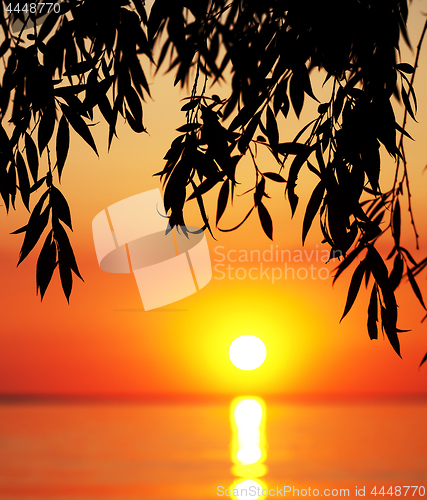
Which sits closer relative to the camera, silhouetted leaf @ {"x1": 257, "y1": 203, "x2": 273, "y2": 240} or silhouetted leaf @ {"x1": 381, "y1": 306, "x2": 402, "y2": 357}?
silhouetted leaf @ {"x1": 381, "y1": 306, "x2": 402, "y2": 357}

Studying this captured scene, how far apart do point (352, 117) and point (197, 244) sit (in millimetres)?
777

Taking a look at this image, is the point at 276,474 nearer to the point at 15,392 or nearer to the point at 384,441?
the point at 384,441

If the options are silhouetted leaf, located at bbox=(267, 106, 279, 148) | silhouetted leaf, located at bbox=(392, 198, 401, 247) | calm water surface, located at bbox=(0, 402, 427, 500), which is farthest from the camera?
calm water surface, located at bbox=(0, 402, 427, 500)

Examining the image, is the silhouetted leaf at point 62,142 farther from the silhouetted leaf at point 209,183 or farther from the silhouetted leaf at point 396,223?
the silhouetted leaf at point 396,223

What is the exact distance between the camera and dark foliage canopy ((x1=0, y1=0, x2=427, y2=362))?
106 cm

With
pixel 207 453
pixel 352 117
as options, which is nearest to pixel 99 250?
pixel 352 117

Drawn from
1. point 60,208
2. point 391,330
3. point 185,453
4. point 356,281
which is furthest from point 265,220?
point 185,453

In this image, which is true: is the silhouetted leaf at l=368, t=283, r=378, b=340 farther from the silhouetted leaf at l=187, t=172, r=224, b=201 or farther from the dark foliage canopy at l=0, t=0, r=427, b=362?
the silhouetted leaf at l=187, t=172, r=224, b=201

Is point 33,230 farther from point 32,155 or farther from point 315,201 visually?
point 315,201

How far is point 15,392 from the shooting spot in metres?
12.4

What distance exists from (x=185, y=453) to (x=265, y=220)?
4829 millimetres

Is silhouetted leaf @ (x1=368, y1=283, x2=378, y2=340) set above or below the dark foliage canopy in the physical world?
below

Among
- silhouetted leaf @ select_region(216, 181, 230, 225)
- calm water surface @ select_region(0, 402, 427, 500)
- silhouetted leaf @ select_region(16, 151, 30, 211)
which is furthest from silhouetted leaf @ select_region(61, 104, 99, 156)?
calm water surface @ select_region(0, 402, 427, 500)

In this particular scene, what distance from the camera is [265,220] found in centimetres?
117
